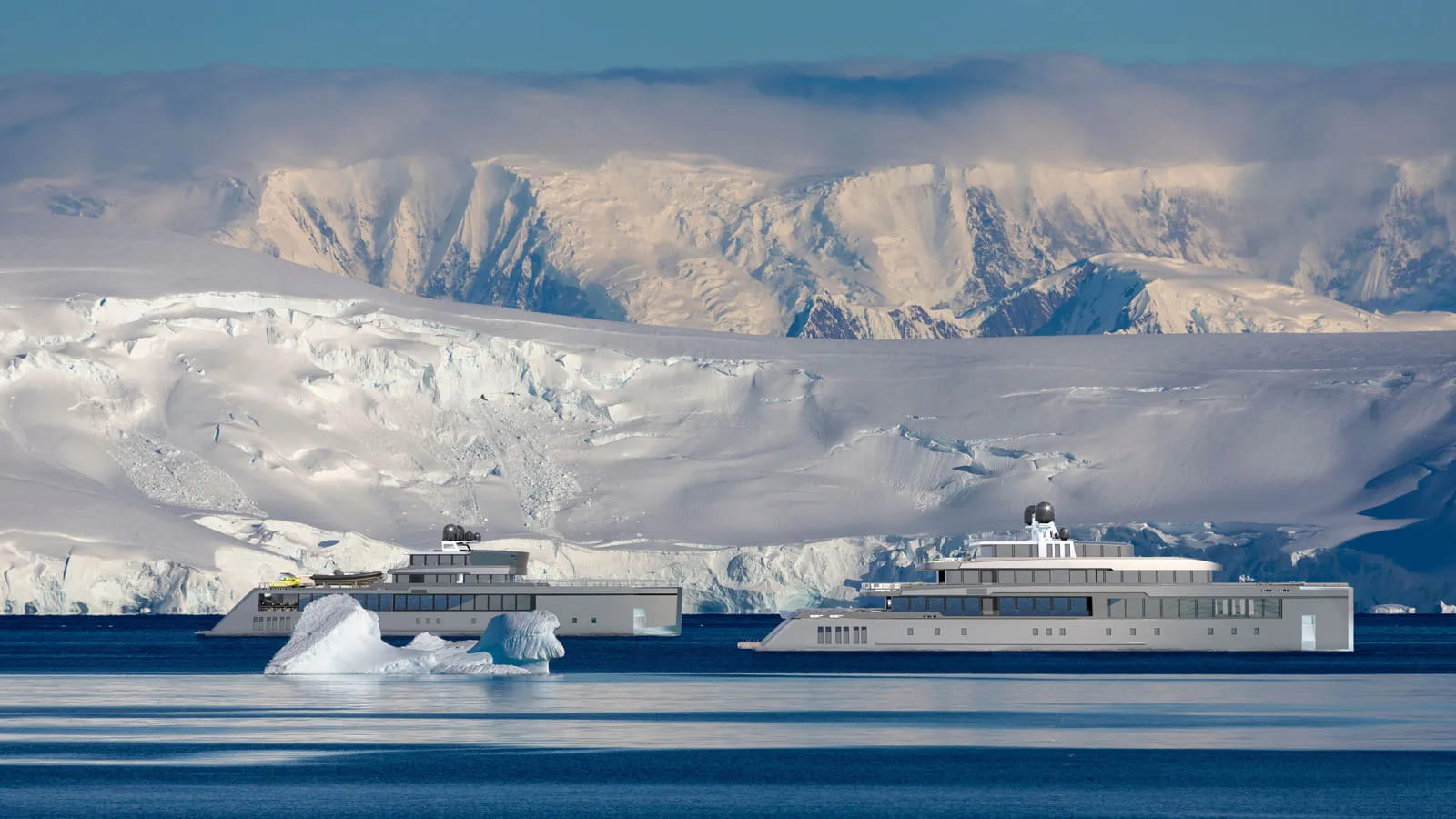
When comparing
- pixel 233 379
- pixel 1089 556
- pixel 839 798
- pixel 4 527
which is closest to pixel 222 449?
pixel 233 379

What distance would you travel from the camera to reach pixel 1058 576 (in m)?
110

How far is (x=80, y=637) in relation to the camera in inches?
5428

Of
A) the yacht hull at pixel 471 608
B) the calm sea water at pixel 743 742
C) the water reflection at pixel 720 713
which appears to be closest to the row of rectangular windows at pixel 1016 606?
the calm sea water at pixel 743 742

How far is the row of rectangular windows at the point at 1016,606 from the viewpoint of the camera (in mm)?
109562

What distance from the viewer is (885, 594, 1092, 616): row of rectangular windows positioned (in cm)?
10956

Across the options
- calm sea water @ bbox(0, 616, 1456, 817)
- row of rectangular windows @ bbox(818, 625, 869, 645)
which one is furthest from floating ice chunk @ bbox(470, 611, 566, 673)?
row of rectangular windows @ bbox(818, 625, 869, 645)

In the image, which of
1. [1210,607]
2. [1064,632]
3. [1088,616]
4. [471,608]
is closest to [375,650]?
[1064,632]

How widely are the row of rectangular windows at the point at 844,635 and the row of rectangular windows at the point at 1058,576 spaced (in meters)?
4.98

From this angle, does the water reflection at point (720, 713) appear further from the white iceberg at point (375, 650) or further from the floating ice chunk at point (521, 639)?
the floating ice chunk at point (521, 639)

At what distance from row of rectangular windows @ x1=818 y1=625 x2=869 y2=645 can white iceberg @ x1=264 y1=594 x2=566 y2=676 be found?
22.1 m

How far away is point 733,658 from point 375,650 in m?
25.2

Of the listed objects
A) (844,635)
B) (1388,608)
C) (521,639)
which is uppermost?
(1388,608)

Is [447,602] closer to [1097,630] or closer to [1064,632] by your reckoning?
[1064,632]

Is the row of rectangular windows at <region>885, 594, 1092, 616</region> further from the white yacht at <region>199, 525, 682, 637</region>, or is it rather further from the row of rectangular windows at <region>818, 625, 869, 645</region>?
the white yacht at <region>199, 525, 682, 637</region>
